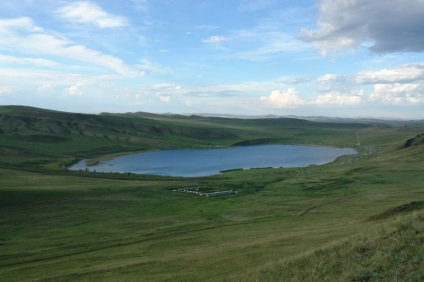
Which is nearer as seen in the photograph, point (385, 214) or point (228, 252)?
Result: point (228, 252)

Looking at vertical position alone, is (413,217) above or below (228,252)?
above

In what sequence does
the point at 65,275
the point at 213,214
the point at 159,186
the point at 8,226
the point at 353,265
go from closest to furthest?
the point at 353,265 < the point at 65,275 < the point at 8,226 < the point at 213,214 < the point at 159,186

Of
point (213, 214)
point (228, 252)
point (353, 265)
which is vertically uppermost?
point (353, 265)

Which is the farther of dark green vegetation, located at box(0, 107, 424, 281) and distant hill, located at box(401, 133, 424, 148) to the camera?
distant hill, located at box(401, 133, 424, 148)

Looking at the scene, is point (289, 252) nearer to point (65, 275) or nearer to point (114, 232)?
point (65, 275)

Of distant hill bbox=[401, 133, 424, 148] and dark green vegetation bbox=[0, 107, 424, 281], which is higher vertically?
distant hill bbox=[401, 133, 424, 148]

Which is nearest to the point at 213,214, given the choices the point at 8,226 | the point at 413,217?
the point at 8,226

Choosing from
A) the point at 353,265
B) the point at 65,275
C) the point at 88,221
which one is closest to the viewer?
the point at 353,265

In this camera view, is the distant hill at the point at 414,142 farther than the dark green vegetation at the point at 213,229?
Yes

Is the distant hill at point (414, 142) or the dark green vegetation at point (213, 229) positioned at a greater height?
the distant hill at point (414, 142)

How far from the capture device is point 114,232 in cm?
6166

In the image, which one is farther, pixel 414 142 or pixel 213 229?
pixel 414 142

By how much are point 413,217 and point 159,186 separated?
9073 centimetres

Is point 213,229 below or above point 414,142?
below
